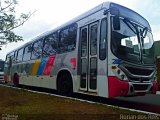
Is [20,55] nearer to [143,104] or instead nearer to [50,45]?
[50,45]

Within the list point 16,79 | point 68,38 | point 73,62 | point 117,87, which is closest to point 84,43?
point 73,62

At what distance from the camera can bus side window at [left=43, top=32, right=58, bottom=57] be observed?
48.4ft

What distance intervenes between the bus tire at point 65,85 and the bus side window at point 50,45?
5.13ft

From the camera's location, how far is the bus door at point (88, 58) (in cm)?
1114

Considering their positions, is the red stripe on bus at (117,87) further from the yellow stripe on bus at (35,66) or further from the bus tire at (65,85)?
the yellow stripe on bus at (35,66)

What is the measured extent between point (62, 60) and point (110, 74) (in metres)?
3.82

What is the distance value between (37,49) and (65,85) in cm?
513

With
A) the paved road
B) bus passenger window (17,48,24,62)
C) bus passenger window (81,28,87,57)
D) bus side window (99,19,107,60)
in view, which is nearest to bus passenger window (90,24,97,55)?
bus side window (99,19,107,60)

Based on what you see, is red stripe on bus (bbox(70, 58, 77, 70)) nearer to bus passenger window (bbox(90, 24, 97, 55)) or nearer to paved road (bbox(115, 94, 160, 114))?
bus passenger window (bbox(90, 24, 97, 55))

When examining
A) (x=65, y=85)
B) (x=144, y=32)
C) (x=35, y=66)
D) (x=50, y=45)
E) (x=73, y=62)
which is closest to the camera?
(x=144, y=32)

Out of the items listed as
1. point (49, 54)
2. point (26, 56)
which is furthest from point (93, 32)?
point (26, 56)

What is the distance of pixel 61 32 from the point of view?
14367mm

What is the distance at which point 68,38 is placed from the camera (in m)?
13.5

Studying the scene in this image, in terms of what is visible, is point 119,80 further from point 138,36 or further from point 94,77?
point 138,36
